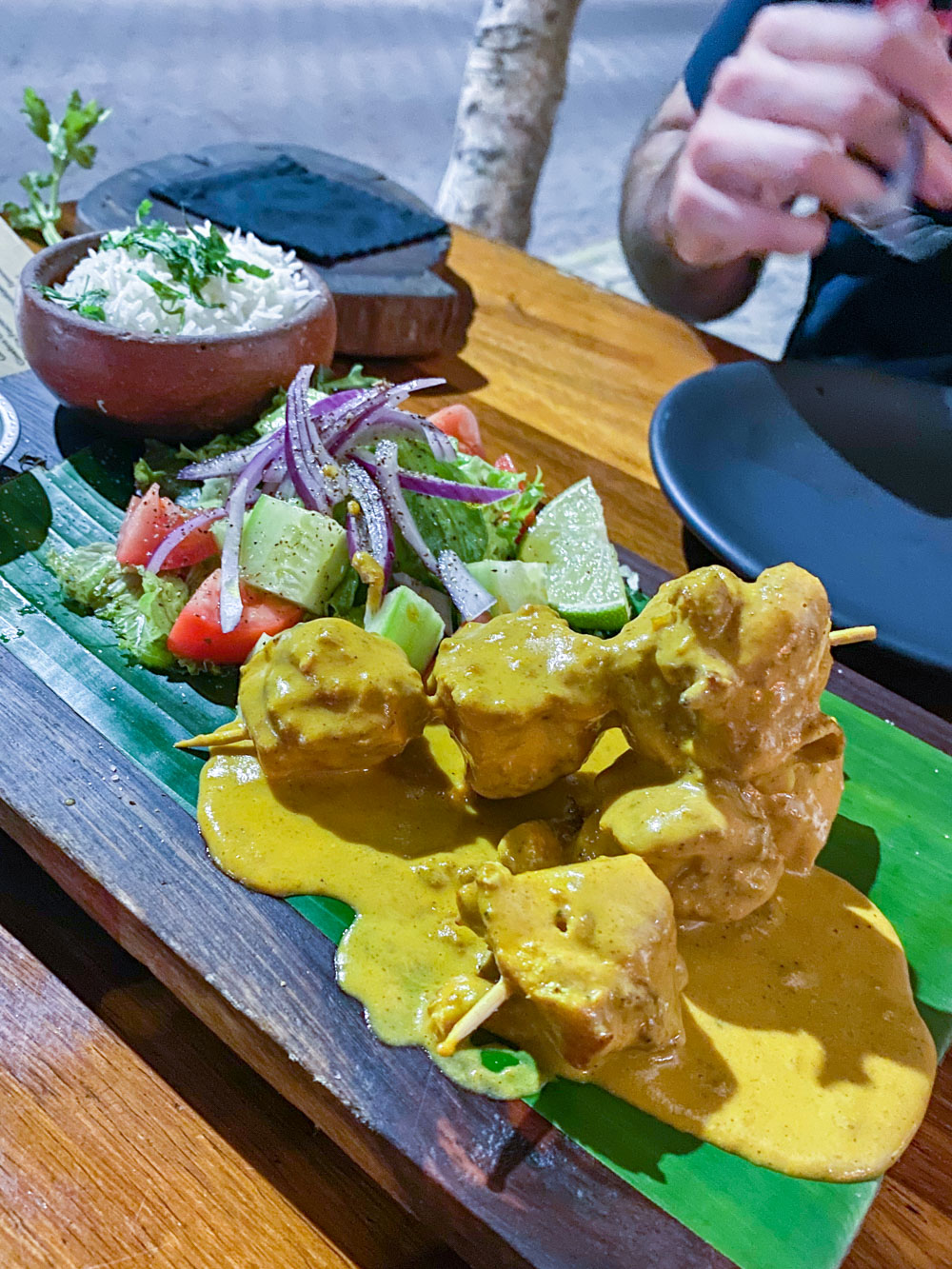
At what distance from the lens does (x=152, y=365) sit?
2.72m

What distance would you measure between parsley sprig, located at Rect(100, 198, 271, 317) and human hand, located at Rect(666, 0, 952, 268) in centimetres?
147

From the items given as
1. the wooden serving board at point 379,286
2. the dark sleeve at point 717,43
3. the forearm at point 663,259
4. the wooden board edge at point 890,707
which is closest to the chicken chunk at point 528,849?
the wooden board edge at point 890,707

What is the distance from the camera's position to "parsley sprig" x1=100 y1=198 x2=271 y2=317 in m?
2.82

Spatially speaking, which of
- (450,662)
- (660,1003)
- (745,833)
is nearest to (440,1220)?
(660,1003)

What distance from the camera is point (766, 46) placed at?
2973mm

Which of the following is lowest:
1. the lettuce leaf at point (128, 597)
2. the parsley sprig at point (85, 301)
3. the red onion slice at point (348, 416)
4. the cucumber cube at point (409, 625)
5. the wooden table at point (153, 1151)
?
the wooden table at point (153, 1151)

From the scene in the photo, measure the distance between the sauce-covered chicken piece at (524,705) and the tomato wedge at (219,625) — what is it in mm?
536

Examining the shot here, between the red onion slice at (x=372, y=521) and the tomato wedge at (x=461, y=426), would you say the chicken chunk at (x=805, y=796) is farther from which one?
the tomato wedge at (x=461, y=426)

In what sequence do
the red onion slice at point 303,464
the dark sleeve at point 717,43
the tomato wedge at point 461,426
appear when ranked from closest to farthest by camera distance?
1. the red onion slice at point 303,464
2. the tomato wedge at point 461,426
3. the dark sleeve at point 717,43

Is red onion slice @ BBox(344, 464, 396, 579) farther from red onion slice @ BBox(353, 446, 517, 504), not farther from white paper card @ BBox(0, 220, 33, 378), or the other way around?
white paper card @ BBox(0, 220, 33, 378)

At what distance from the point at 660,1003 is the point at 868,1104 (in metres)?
0.41

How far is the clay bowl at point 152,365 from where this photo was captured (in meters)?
2.71

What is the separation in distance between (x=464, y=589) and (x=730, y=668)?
90 centimetres

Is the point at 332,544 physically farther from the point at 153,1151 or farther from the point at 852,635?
the point at 153,1151
